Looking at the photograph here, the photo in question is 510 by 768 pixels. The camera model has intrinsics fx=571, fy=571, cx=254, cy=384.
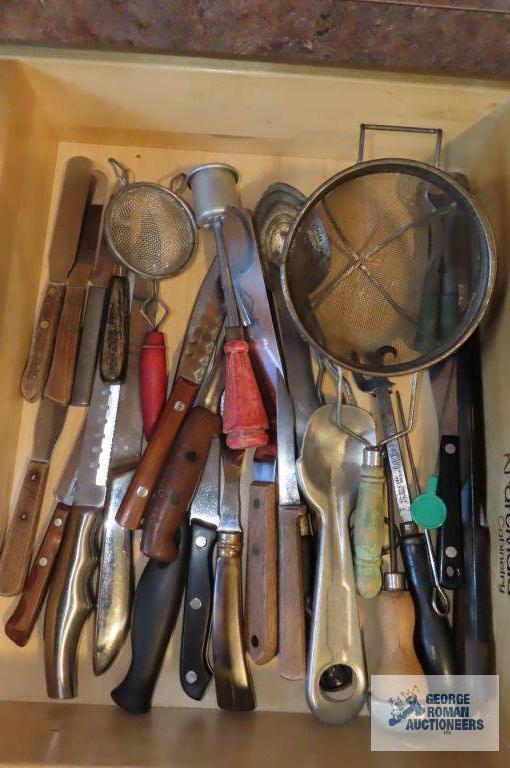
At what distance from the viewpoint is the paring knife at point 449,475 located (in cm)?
72

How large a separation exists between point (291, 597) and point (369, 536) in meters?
0.12

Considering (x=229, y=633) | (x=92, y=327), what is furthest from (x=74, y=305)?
(x=229, y=633)

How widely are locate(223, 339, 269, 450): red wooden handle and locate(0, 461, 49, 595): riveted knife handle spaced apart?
0.87 feet

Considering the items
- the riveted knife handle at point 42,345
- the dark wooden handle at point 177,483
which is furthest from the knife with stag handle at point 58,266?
the dark wooden handle at point 177,483

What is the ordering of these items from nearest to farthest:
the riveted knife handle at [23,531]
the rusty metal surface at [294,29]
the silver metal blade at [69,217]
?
the rusty metal surface at [294,29] < the riveted knife handle at [23,531] < the silver metal blade at [69,217]

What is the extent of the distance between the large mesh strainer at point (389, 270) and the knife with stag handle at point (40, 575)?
1.29ft

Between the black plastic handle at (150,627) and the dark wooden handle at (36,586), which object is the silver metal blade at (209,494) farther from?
the dark wooden handle at (36,586)

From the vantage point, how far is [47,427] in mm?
784

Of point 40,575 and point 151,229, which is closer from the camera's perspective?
point 40,575

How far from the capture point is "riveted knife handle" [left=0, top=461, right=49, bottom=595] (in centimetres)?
73

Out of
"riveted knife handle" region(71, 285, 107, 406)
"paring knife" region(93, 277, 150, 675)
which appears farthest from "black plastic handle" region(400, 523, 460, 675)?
"riveted knife handle" region(71, 285, 107, 406)

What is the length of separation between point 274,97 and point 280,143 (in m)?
0.10

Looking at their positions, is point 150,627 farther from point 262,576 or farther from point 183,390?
point 183,390

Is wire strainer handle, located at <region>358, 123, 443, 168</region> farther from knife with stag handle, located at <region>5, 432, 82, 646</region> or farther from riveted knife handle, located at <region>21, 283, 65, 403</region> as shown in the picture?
knife with stag handle, located at <region>5, 432, 82, 646</region>
